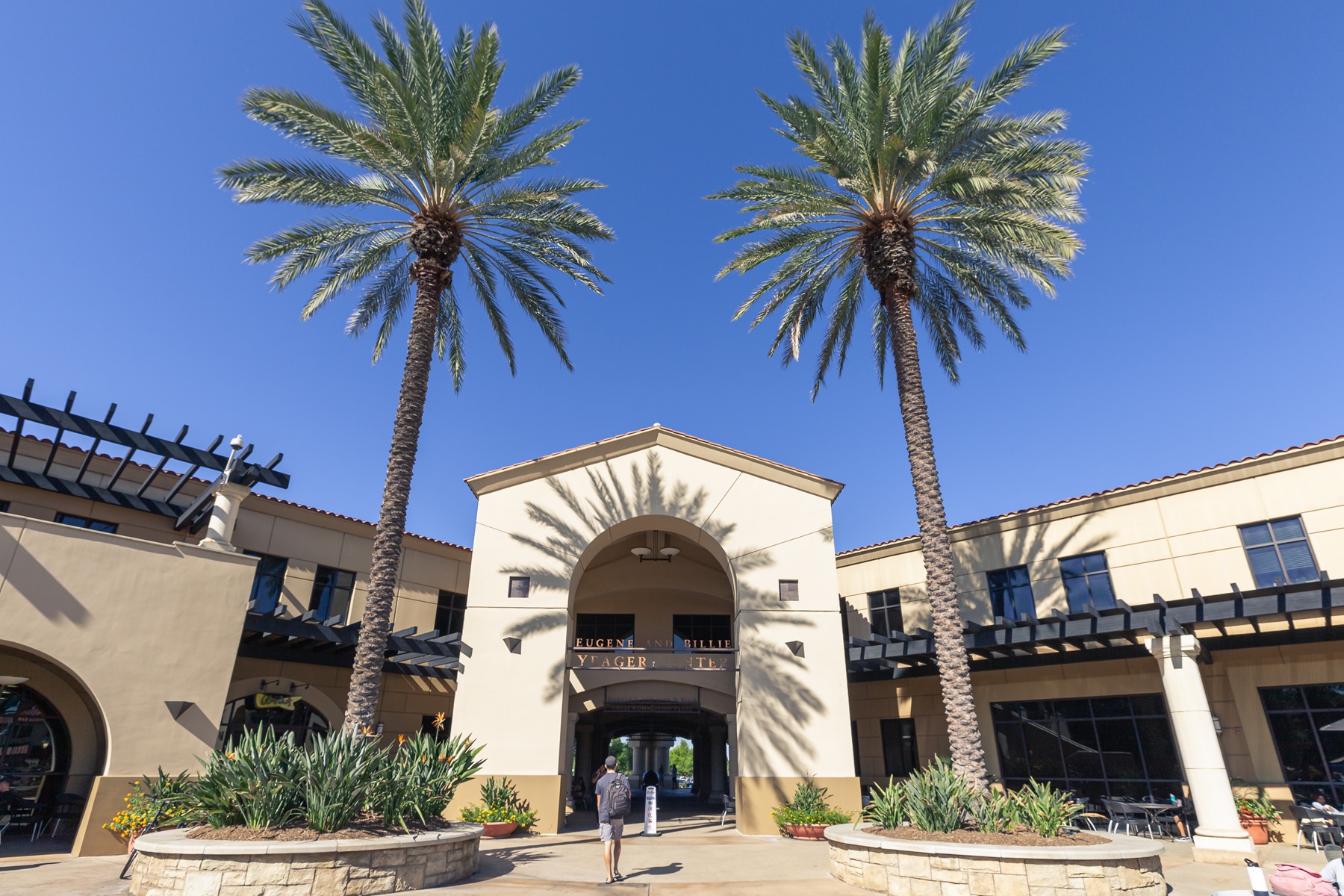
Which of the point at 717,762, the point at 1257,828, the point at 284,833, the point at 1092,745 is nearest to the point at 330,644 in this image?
the point at 284,833

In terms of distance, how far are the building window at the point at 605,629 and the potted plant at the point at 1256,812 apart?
54.0 feet

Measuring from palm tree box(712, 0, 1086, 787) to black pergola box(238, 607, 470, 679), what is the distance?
41.6 feet

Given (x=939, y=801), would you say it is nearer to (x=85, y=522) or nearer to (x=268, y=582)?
(x=268, y=582)

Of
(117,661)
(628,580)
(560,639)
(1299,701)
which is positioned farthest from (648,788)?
(1299,701)

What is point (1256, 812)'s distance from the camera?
15.7m

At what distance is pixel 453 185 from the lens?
617 inches

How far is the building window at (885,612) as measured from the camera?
23.8 metres

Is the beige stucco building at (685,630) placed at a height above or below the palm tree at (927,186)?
below

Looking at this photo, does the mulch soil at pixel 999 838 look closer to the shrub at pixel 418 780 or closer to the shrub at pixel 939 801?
the shrub at pixel 939 801

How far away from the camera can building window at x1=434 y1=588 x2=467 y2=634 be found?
78.1ft

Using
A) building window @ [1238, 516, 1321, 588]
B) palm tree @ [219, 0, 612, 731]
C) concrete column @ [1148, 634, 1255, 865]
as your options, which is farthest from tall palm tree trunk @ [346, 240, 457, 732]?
building window @ [1238, 516, 1321, 588]

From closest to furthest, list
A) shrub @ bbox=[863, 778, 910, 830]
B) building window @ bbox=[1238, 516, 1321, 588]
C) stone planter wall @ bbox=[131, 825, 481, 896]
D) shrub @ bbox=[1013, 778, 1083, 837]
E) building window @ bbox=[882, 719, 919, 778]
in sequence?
stone planter wall @ bbox=[131, 825, 481, 896] → shrub @ bbox=[1013, 778, 1083, 837] → shrub @ bbox=[863, 778, 910, 830] → building window @ bbox=[1238, 516, 1321, 588] → building window @ bbox=[882, 719, 919, 778]

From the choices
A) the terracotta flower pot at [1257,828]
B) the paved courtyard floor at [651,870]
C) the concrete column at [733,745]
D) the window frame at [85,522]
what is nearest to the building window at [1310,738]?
the terracotta flower pot at [1257,828]

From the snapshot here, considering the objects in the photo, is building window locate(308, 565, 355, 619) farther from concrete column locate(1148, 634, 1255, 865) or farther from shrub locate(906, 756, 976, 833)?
concrete column locate(1148, 634, 1255, 865)
